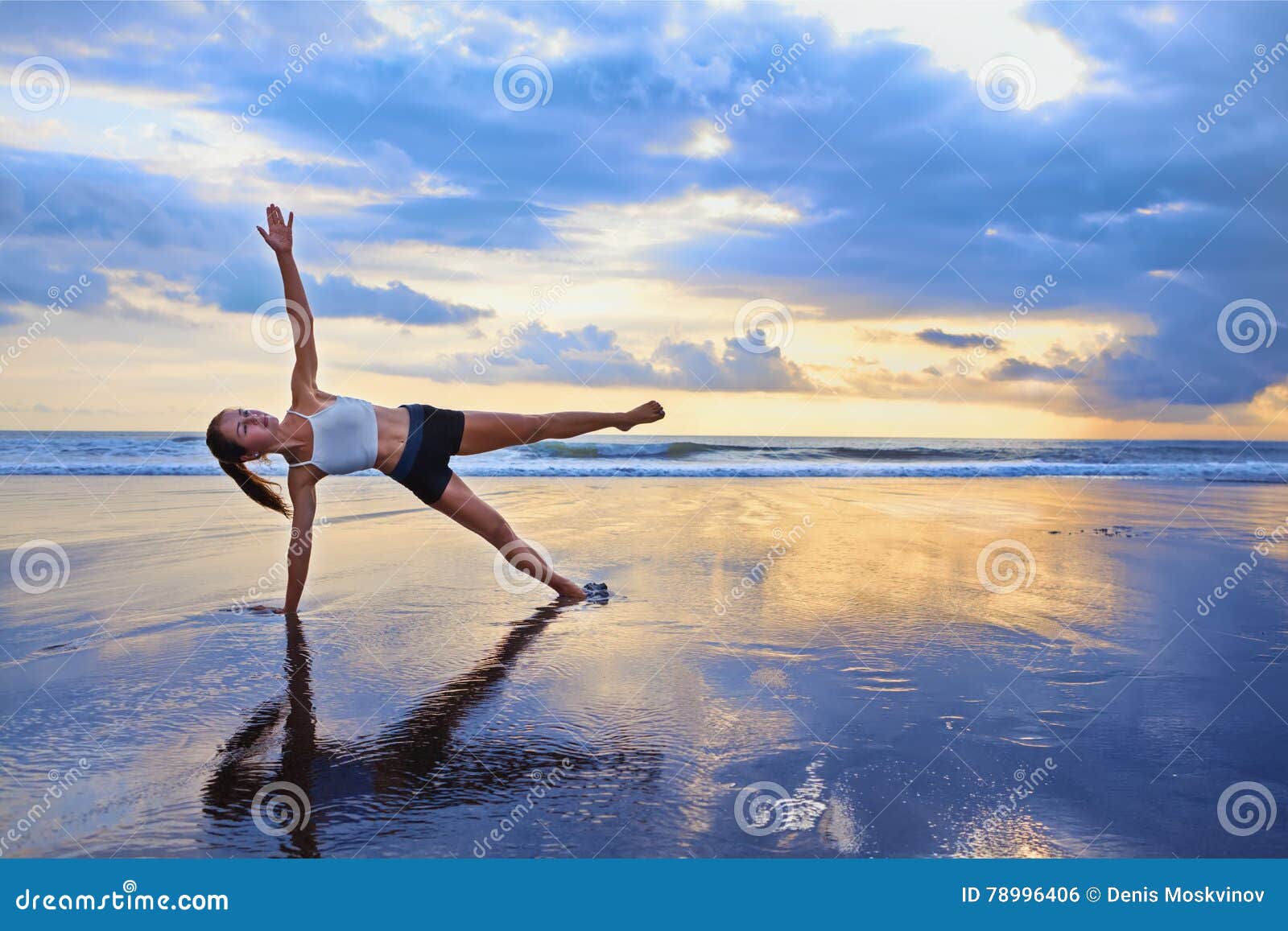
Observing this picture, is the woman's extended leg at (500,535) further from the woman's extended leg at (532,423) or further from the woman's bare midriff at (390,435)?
the woman's bare midriff at (390,435)

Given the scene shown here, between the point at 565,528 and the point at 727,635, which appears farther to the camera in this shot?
the point at 565,528

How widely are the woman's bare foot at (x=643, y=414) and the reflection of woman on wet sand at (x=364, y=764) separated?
2.35 metres

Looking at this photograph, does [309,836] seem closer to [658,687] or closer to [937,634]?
[658,687]

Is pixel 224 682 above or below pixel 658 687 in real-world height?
below

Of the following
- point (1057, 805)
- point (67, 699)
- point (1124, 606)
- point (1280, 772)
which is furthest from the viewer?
point (1124, 606)

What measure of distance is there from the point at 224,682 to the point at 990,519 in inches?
395

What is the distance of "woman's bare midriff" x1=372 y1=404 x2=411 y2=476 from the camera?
5707mm

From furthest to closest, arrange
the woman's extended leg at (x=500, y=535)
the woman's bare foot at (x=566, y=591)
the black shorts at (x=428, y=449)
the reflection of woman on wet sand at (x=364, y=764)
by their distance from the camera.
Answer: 1. the woman's bare foot at (x=566, y=591)
2. the woman's extended leg at (x=500, y=535)
3. the black shorts at (x=428, y=449)
4. the reflection of woman on wet sand at (x=364, y=764)

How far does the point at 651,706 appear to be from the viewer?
159 inches

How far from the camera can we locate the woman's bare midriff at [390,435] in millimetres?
5707

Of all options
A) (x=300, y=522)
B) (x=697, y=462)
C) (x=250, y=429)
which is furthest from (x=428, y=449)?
(x=697, y=462)

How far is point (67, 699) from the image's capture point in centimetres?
414

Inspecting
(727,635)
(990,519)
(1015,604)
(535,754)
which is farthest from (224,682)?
(990,519)

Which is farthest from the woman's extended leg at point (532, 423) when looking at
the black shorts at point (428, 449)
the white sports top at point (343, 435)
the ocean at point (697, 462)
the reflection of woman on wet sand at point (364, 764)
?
the ocean at point (697, 462)
